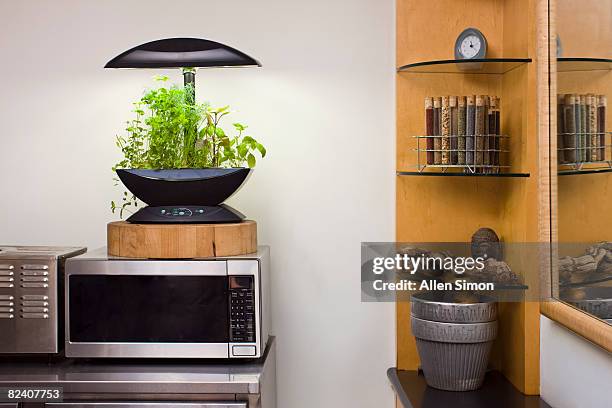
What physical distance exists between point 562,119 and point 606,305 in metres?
0.50

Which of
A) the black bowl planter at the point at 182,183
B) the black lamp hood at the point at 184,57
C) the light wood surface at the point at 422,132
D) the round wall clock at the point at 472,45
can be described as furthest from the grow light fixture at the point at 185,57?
the round wall clock at the point at 472,45

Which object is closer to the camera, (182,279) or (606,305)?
(606,305)

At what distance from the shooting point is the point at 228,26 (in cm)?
254

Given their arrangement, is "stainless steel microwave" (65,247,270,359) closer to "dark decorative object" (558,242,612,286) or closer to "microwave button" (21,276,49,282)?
"microwave button" (21,276,49,282)

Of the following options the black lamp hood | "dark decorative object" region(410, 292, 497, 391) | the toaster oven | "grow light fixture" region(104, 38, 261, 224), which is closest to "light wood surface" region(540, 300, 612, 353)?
"dark decorative object" region(410, 292, 497, 391)

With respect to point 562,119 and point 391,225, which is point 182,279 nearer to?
point 391,225

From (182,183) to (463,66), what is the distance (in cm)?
88

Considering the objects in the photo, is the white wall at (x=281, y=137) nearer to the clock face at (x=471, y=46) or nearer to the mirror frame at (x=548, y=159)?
the clock face at (x=471, y=46)

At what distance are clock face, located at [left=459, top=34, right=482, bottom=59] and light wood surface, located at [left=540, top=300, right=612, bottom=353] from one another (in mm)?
784

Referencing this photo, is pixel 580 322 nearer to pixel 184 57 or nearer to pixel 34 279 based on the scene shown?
pixel 184 57

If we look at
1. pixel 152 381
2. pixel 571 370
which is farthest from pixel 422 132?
pixel 152 381

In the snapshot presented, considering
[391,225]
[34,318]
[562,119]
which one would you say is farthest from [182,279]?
[562,119]

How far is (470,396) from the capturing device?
82.0 inches

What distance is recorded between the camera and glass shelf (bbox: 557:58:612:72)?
153 cm
